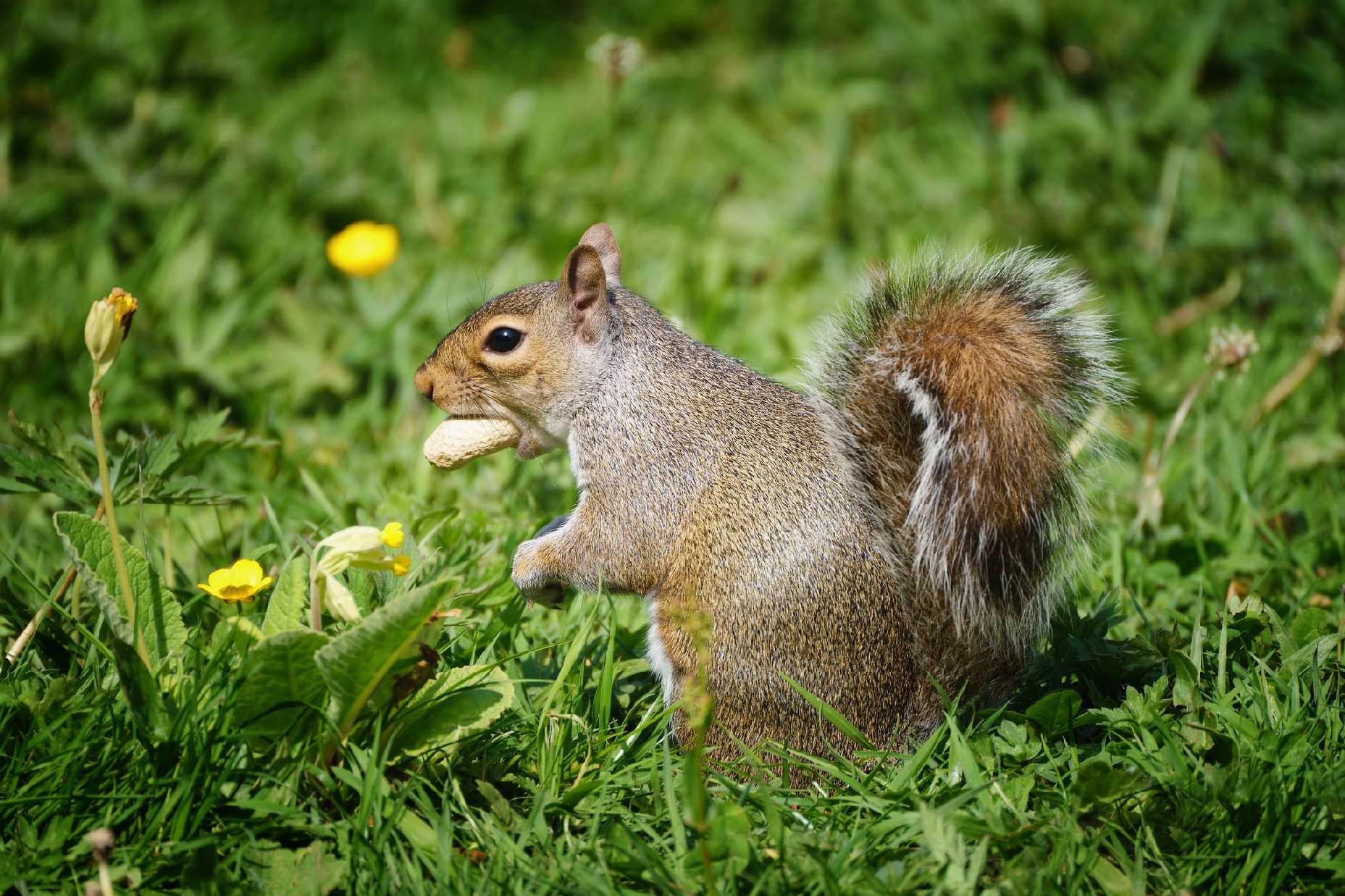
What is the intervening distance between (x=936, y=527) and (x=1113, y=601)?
60 centimetres

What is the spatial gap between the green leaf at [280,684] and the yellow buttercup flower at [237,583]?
12 centimetres

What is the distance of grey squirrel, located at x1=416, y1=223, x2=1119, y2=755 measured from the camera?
184 centimetres

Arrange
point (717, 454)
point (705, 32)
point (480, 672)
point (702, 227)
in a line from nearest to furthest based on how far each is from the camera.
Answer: point (480, 672), point (717, 454), point (702, 227), point (705, 32)

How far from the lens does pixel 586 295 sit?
2.20 m

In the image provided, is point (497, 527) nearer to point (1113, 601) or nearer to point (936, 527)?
point (936, 527)

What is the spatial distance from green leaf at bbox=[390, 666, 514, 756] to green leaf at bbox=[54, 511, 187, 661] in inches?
15.0

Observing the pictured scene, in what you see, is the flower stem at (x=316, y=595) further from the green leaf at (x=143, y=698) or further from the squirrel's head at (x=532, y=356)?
the squirrel's head at (x=532, y=356)

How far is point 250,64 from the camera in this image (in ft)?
14.3

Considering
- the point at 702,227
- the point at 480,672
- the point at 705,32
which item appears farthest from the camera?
the point at 705,32

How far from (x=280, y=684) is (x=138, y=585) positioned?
1.07ft

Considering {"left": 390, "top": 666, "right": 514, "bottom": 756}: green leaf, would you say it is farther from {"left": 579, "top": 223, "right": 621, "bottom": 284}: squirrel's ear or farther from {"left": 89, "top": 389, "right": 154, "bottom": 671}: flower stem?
{"left": 579, "top": 223, "right": 621, "bottom": 284}: squirrel's ear

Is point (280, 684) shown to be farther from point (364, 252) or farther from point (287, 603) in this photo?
point (364, 252)

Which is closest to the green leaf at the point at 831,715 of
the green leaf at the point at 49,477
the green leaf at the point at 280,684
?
the green leaf at the point at 280,684

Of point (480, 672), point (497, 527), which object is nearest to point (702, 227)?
point (497, 527)
